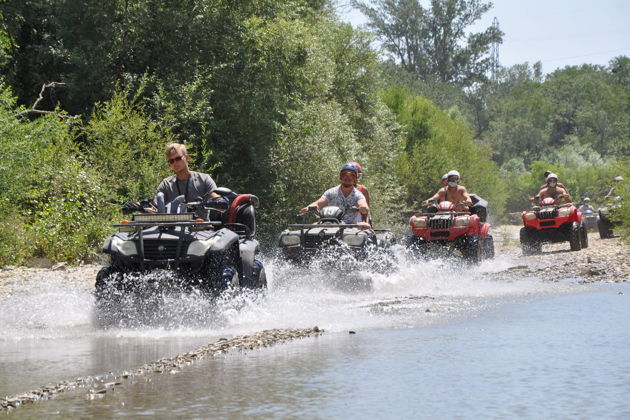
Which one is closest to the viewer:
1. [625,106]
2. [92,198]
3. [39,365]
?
[39,365]

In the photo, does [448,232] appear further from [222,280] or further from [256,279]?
[222,280]

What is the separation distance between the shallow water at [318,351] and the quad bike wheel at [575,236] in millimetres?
10243

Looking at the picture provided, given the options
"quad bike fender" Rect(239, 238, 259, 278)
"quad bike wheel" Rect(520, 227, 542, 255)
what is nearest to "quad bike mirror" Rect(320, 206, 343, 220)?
"quad bike fender" Rect(239, 238, 259, 278)

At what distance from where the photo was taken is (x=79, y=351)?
894cm

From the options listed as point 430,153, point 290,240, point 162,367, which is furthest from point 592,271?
point 430,153

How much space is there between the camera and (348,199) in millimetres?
Answer: 15398

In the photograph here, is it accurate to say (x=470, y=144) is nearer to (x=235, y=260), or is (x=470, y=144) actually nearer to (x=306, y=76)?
(x=306, y=76)

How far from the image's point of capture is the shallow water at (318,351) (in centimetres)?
651

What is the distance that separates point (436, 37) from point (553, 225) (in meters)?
81.8

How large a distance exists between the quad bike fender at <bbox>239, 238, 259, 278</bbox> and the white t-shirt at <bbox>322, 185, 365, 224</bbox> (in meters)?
4.11

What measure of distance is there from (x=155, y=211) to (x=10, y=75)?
19.9m

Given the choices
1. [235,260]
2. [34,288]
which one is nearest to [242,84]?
[34,288]

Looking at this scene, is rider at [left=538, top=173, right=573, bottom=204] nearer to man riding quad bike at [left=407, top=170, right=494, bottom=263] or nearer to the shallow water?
man riding quad bike at [left=407, top=170, right=494, bottom=263]

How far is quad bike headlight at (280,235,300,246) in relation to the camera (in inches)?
573
